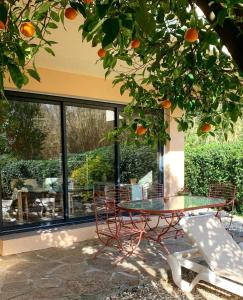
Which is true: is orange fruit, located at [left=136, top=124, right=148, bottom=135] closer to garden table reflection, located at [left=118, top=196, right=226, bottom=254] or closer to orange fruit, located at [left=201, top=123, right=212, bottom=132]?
orange fruit, located at [left=201, top=123, right=212, bottom=132]

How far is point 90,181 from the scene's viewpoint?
22.1ft

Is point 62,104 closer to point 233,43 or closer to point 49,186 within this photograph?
point 49,186

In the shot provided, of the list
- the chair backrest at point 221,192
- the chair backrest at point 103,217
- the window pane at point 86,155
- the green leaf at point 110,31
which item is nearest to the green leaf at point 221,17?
the green leaf at point 110,31

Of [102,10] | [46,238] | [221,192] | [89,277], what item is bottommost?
[89,277]

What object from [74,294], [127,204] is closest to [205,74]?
[74,294]

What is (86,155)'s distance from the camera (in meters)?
6.66

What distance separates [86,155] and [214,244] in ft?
11.4

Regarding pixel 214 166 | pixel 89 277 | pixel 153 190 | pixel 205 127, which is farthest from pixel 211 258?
pixel 214 166

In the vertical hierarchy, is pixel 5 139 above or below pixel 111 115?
below

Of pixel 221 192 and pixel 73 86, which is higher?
pixel 73 86

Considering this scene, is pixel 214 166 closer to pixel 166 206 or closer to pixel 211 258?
pixel 166 206

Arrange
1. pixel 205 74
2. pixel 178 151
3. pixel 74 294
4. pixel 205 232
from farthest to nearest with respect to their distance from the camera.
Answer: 1. pixel 178 151
2. pixel 205 232
3. pixel 74 294
4. pixel 205 74

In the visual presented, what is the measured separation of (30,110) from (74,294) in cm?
339

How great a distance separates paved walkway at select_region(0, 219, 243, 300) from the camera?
12.0ft
